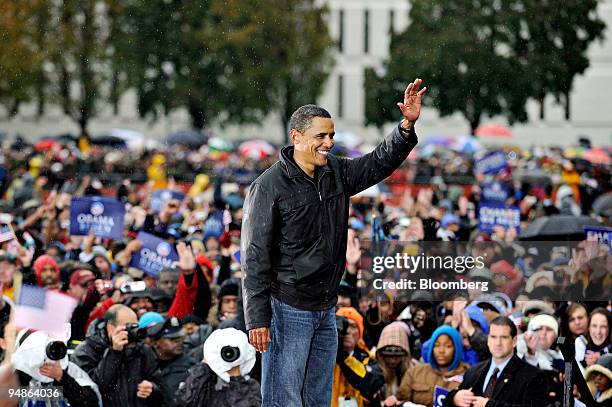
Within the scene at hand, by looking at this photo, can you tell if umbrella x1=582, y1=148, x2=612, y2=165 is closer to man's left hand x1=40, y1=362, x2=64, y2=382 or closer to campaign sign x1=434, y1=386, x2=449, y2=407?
campaign sign x1=434, y1=386, x2=449, y2=407

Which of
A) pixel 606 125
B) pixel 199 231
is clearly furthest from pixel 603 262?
pixel 606 125

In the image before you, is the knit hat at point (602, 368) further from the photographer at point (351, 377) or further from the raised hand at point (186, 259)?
the raised hand at point (186, 259)

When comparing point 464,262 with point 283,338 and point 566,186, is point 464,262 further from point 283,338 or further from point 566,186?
point 566,186

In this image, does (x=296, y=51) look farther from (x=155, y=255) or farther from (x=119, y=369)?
(x=119, y=369)

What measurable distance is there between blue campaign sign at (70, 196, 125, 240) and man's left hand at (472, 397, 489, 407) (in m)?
6.97

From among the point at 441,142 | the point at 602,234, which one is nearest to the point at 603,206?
the point at 602,234

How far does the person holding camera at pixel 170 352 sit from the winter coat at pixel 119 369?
11.1 inches

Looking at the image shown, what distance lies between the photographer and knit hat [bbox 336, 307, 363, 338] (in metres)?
9.43

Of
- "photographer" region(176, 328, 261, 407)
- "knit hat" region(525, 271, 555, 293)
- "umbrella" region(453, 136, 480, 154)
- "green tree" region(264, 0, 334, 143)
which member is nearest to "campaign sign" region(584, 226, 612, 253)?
"knit hat" region(525, 271, 555, 293)

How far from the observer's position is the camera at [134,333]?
886 cm

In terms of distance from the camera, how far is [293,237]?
21.9 ft

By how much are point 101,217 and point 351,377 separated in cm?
610

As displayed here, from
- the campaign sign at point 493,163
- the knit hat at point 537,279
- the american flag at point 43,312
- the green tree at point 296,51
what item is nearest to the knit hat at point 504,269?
the knit hat at point 537,279

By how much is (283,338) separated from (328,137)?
0.92 m
